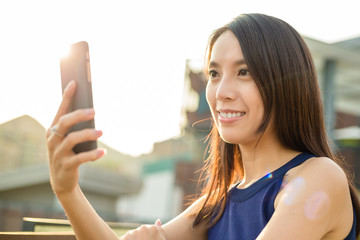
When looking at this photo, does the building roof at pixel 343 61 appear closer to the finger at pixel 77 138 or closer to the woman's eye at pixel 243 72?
the woman's eye at pixel 243 72

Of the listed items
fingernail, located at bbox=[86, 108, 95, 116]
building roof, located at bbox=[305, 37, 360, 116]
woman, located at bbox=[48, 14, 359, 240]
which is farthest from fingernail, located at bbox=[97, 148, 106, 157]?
building roof, located at bbox=[305, 37, 360, 116]

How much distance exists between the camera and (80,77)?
1460mm

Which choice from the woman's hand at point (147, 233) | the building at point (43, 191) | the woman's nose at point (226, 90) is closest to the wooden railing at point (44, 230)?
the woman's hand at point (147, 233)

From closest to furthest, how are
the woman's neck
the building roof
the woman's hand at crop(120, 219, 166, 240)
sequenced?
1. the woman's neck
2. the woman's hand at crop(120, 219, 166, 240)
3. the building roof

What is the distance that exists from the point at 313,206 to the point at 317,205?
2 centimetres

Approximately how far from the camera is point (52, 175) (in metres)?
1.48

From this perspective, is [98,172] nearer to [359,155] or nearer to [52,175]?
[359,155]

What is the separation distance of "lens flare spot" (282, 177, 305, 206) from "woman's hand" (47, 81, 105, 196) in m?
0.71

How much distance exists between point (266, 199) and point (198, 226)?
1.72ft

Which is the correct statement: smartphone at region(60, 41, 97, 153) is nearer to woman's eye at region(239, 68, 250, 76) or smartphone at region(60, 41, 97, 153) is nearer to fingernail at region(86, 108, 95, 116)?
fingernail at region(86, 108, 95, 116)

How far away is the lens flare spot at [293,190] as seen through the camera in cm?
162

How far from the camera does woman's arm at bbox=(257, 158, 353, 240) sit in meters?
1.57

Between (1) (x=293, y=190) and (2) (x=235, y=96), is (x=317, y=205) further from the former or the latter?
(2) (x=235, y=96)

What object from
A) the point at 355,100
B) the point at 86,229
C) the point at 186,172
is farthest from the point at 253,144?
the point at 186,172
